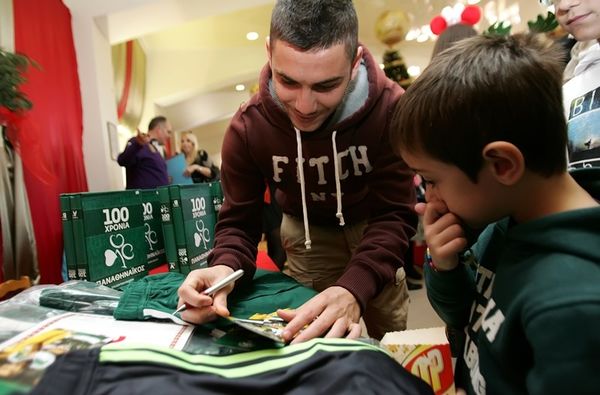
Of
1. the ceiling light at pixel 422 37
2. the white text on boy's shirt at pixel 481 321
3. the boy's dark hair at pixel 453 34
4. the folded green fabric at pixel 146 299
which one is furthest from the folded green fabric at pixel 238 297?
the ceiling light at pixel 422 37

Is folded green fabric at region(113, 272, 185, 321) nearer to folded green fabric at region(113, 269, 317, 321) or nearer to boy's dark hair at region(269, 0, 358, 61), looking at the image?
folded green fabric at region(113, 269, 317, 321)

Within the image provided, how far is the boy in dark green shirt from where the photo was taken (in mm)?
348

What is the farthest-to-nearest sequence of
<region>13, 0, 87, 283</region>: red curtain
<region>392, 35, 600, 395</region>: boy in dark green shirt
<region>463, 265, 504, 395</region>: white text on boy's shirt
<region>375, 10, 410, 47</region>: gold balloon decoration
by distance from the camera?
<region>375, 10, 410, 47</region>: gold balloon decoration < <region>13, 0, 87, 283</region>: red curtain < <region>463, 265, 504, 395</region>: white text on boy's shirt < <region>392, 35, 600, 395</region>: boy in dark green shirt

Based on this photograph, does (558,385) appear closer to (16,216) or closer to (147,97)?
(16,216)

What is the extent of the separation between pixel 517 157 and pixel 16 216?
1504 millimetres

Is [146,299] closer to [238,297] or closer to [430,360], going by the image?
[238,297]

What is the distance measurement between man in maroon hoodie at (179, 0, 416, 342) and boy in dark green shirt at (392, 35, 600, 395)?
22cm

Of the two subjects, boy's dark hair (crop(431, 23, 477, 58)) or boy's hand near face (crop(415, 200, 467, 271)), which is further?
boy's dark hair (crop(431, 23, 477, 58))

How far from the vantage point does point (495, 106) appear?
17.3 inches

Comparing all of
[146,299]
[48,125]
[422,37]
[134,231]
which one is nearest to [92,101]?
[48,125]

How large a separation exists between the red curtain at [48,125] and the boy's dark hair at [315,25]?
1.16 metres

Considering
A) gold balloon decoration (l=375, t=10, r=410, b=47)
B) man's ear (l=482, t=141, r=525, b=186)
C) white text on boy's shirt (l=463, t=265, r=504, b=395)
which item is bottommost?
white text on boy's shirt (l=463, t=265, r=504, b=395)

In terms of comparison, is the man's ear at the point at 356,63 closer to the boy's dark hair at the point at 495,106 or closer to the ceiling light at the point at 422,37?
the boy's dark hair at the point at 495,106

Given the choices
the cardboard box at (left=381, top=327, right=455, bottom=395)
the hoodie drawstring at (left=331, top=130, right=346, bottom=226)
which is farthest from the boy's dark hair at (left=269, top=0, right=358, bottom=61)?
the cardboard box at (left=381, top=327, right=455, bottom=395)
